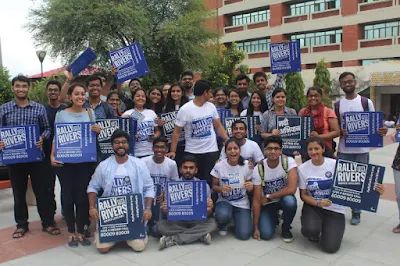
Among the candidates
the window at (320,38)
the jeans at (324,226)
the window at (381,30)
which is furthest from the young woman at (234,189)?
the window at (320,38)

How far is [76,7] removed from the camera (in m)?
19.1

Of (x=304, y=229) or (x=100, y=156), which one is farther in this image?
(x=100, y=156)

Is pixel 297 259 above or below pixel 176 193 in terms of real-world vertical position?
below

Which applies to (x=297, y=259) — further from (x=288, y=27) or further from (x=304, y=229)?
(x=288, y=27)

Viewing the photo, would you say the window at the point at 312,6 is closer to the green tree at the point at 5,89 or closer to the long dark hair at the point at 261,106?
the green tree at the point at 5,89

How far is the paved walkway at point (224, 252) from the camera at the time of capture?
3.92m

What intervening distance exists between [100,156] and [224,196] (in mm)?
1724

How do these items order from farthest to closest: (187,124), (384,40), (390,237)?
(384,40) → (187,124) → (390,237)

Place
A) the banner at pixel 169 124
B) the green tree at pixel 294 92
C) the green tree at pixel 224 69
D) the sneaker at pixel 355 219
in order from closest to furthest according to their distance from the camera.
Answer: the sneaker at pixel 355 219
the banner at pixel 169 124
the green tree at pixel 224 69
the green tree at pixel 294 92

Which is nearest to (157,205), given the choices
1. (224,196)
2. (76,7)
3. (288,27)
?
(224,196)

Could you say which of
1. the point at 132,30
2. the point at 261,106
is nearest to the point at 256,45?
the point at 132,30

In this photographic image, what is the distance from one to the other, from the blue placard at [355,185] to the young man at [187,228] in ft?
4.92

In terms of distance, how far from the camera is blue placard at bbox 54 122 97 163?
4.22m

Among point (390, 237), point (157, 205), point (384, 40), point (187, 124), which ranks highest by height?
point (384, 40)
